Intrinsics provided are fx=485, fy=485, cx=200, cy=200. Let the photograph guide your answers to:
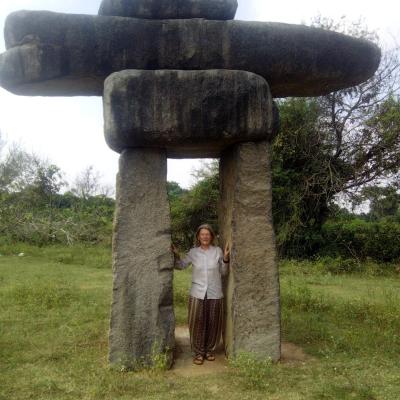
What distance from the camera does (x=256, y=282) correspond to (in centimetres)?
480

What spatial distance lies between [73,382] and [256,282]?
193cm

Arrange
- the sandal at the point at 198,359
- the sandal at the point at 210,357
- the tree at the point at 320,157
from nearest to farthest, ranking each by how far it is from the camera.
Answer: the sandal at the point at 198,359, the sandal at the point at 210,357, the tree at the point at 320,157

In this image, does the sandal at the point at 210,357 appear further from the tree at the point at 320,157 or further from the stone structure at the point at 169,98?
the tree at the point at 320,157

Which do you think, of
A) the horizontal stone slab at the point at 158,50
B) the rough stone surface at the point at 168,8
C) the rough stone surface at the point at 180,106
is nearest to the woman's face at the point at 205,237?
the rough stone surface at the point at 180,106

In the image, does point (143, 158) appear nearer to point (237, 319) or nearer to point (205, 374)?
point (237, 319)

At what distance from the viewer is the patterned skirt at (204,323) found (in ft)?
16.6

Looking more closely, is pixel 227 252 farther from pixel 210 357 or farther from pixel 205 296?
pixel 210 357

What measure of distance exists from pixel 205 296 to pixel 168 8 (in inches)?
114

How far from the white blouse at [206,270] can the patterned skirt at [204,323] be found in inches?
3.1

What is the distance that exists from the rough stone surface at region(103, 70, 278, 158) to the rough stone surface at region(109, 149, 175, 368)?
33 cm

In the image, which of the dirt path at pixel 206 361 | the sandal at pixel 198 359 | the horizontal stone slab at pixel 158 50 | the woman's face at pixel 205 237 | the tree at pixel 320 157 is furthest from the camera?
the tree at pixel 320 157

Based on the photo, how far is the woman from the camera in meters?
5.06

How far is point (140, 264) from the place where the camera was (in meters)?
4.66

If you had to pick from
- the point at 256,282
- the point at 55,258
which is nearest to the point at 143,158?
the point at 256,282
